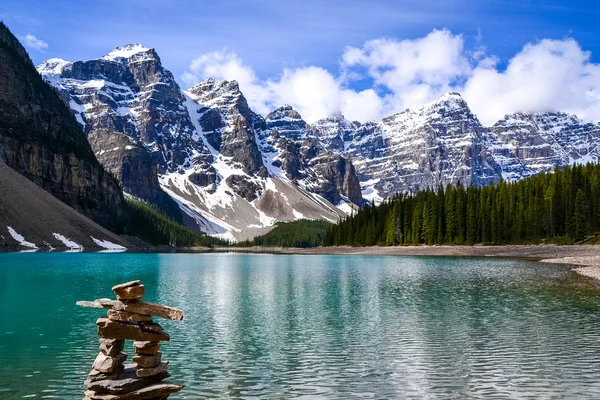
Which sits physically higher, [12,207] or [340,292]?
[12,207]

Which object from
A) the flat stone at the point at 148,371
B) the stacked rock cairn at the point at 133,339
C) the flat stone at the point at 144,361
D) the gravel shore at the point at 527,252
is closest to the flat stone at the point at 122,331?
the stacked rock cairn at the point at 133,339

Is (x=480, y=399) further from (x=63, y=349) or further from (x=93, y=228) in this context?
(x=93, y=228)

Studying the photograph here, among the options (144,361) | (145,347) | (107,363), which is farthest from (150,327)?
(107,363)

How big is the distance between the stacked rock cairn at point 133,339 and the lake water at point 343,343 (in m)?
2.55

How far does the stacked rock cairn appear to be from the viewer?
16.5 m

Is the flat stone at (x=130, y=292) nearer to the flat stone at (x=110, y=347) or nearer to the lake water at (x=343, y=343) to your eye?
the flat stone at (x=110, y=347)

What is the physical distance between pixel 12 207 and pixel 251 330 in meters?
151

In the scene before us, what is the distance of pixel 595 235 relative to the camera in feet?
387

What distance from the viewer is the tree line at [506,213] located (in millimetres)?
122750

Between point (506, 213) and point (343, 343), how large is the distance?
123 meters

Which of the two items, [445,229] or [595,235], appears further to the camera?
[445,229]

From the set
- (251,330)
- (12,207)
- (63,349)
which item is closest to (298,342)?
(251,330)

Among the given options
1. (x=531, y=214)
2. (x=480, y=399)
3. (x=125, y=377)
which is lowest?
(x=480, y=399)

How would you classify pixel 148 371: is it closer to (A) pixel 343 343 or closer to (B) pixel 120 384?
(B) pixel 120 384
